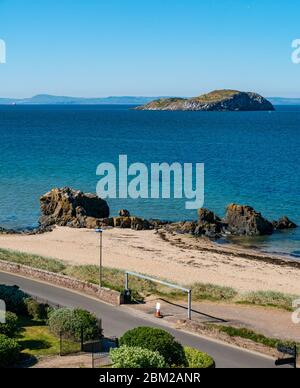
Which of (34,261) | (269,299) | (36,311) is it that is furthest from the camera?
(34,261)

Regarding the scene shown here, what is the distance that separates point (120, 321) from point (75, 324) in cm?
489

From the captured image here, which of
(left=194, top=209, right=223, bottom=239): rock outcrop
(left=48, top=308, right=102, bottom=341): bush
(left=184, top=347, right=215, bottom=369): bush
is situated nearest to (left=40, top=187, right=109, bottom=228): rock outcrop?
(left=194, top=209, right=223, bottom=239): rock outcrop

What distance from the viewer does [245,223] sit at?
60.2 metres

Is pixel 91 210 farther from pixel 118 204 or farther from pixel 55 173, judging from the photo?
pixel 55 173

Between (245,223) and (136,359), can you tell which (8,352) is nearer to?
(136,359)

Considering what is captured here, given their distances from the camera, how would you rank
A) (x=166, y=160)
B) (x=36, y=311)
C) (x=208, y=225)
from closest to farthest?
(x=36, y=311), (x=208, y=225), (x=166, y=160)

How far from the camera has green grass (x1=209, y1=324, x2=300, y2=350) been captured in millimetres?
25797

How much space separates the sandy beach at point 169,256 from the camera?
4250 centimetres

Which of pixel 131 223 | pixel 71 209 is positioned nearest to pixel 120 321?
pixel 131 223

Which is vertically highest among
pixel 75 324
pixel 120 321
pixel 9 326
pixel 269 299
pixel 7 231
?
pixel 75 324

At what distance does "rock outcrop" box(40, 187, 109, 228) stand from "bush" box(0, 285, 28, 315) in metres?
33.0

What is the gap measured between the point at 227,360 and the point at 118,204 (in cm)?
5071

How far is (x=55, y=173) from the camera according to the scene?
97750mm

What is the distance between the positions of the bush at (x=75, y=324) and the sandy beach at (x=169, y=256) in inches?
597
